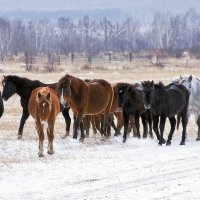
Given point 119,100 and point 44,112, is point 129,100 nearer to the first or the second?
point 119,100

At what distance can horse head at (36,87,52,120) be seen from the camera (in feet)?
45.8

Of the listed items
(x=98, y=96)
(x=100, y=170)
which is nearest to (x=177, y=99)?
(x=98, y=96)

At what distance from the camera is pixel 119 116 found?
2002cm

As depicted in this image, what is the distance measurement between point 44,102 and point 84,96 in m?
3.14

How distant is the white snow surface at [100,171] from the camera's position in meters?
9.84

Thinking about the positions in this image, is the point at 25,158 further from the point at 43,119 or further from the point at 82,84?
Answer: the point at 82,84

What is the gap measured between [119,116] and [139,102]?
93.7 inches

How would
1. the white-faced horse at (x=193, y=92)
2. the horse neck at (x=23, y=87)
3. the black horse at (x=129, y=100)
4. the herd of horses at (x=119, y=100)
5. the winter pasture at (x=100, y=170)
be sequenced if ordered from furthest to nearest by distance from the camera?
1. the white-faced horse at (x=193, y=92)
2. the horse neck at (x=23, y=87)
3. the black horse at (x=129, y=100)
4. the herd of horses at (x=119, y=100)
5. the winter pasture at (x=100, y=170)

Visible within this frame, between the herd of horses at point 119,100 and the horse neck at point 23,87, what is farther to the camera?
the horse neck at point 23,87

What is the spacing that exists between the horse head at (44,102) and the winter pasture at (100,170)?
100 centimetres

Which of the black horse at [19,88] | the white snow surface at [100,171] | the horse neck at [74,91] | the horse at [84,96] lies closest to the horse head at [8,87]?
the black horse at [19,88]

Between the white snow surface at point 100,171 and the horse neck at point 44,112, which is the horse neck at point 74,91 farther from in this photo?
the horse neck at point 44,112

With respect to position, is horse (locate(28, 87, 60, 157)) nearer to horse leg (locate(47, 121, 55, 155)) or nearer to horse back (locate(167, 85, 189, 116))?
horse leg (locate(47, 121, 55, 155))

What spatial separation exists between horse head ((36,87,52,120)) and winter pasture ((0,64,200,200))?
1000mm
